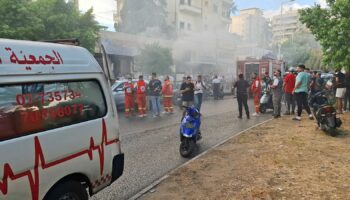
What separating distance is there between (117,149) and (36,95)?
Answer: 52.5 inches

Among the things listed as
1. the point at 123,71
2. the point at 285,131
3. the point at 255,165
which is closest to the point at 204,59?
the point at 123,71

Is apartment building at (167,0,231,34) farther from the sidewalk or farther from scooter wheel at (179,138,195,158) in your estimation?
scooter wheel at (179,138,195,158)

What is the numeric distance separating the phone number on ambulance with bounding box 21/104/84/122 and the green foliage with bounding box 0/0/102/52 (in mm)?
13272

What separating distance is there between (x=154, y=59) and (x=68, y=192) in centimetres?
2701

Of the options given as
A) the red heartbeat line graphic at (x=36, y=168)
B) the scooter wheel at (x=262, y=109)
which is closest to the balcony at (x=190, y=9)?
the scooter wheel at (x=262, y=109)

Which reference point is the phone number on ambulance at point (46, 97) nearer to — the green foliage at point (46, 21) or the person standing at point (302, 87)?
the person standing at point (302, 87)

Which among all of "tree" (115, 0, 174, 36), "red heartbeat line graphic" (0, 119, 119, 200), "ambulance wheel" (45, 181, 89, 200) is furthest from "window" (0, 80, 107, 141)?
"tree" (115, 0, 174, 36)

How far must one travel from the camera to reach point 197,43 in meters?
40.2

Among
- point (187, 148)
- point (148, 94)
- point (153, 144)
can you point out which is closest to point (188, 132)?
point (187, 148)

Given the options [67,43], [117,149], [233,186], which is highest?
[67,43]

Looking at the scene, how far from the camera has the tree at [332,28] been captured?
10.1 meters

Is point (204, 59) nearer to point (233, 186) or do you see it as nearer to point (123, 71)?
point (123, 71)

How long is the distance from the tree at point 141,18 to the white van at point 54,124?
37330 mm

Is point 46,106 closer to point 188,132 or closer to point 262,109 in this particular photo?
point 188,132
